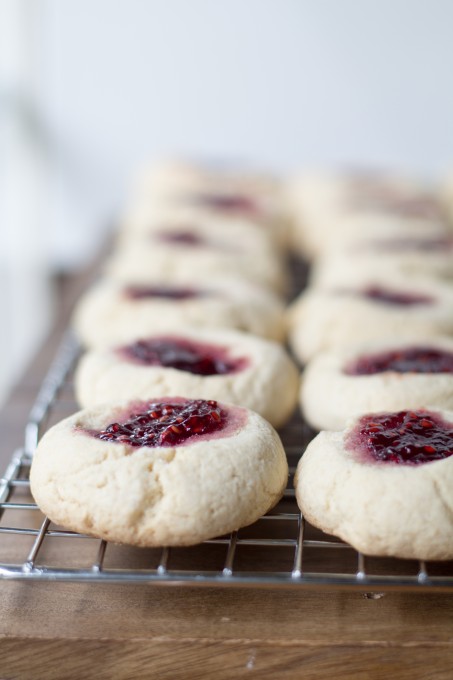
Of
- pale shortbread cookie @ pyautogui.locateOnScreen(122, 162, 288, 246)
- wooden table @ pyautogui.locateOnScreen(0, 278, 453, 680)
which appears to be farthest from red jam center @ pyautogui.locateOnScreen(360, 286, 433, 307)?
wooden table @ pyautogui.locateOnScreen(0, 278, 453, 680)

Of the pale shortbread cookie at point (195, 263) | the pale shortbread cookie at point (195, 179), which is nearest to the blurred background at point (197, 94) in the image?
the pale shortbread cookie at point (195, 179)

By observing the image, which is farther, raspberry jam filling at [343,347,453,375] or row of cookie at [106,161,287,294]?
row of cookie at [106,161,287,294]

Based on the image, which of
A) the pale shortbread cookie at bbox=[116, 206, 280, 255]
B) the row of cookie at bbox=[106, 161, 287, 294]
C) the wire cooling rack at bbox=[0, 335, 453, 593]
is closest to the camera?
the wire cooling rack at bbox=[0, 335, 453, 593]

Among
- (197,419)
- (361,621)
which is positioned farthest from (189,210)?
(361,621)

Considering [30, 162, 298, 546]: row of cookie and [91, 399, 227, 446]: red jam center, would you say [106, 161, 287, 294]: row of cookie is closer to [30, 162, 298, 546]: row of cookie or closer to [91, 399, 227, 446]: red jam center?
[30, 162, 298, 546]: row of cookie

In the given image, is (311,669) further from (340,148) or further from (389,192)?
(340,148)

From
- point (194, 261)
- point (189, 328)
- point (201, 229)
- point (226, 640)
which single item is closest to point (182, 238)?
point (201, 229)
